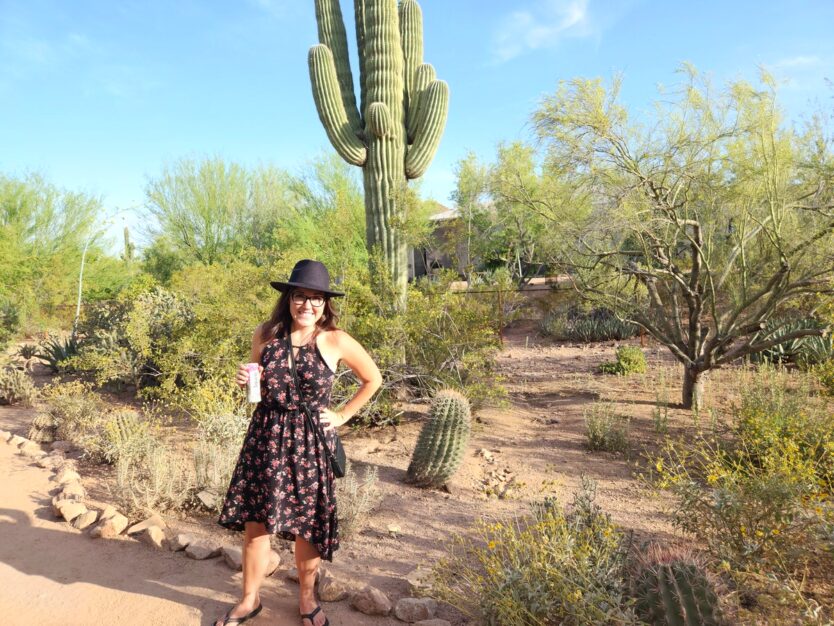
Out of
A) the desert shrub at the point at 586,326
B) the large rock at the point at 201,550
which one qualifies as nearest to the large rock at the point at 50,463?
the large rock at the point at 201,550

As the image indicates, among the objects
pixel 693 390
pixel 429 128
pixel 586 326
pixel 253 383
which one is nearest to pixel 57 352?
pixel 429 128

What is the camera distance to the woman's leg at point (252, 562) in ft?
8.58

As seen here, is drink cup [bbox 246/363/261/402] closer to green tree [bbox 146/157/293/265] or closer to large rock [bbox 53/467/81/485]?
large rock [bbox 53/467/81/485]

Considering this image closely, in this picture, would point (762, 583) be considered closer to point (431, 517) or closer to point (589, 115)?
point (431, 517)

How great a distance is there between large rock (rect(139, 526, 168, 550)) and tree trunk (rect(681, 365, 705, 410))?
572 cm

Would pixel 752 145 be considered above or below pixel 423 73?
below

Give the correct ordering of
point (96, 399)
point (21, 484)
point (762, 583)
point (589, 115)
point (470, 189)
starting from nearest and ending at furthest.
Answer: point (762, 583), point (21, 484), point (589, 115), point (96, 399), point (470, 189)

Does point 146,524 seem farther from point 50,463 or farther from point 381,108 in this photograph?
point 381,108

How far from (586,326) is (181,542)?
11770 millimetres

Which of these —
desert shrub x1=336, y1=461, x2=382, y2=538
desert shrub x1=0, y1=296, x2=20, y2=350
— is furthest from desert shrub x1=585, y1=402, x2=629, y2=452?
desert shrub x1=0, y1=296, x2=20, y2=350

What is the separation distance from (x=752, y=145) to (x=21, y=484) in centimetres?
788

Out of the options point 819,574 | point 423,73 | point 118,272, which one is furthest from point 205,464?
point 118,272

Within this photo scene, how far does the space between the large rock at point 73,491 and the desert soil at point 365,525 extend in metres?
0.12

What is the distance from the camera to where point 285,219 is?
1938 cm
